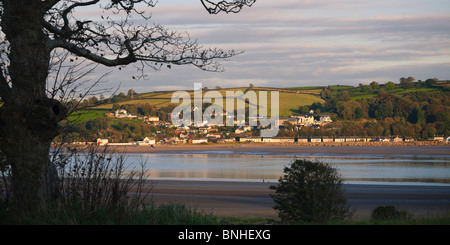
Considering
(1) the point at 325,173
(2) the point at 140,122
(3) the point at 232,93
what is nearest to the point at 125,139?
(2) the point at 140,122

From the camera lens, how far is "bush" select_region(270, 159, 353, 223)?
37.8 ft

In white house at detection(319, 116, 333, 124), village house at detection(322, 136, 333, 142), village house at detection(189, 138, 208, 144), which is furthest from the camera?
white house at detection(319, 116, 333, 124)

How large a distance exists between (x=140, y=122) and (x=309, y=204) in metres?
92.2

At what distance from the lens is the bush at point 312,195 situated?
11531 mm

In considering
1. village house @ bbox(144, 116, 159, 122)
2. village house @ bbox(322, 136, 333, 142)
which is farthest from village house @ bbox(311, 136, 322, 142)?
village house @ bbox(144, 116, 159, 122)

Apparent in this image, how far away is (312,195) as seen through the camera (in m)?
11.6

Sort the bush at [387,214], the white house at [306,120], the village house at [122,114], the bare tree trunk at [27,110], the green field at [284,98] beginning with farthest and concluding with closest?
1. the green field at [284,98]
2. the white house at [306,120]
3. the village house at [122,114]
4. the bush at [387,214]
5. the bare tree trunk at [27,110]

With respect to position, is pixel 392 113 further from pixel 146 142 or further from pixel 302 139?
pixel 146 142

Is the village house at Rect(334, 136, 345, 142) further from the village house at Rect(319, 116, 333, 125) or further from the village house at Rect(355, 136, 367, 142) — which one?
the village house at Rect(319, 116, 333, 125)

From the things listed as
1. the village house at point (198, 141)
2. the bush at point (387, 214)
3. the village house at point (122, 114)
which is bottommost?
the village house at point (198, 141)

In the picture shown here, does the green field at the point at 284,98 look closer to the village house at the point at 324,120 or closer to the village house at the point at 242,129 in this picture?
the village house at the point at 324,120

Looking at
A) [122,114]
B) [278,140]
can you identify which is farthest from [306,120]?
[122,114]

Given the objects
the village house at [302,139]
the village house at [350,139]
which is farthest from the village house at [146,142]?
the village house at [350,139]
